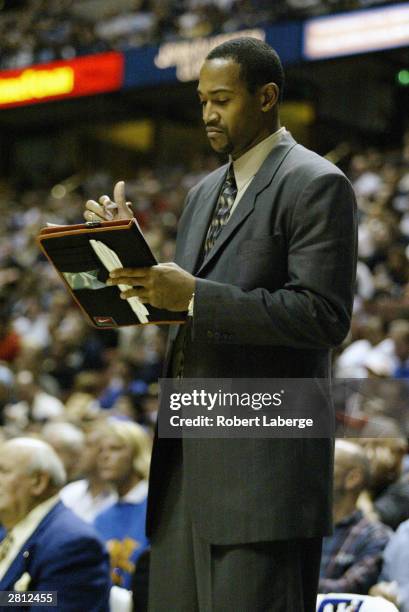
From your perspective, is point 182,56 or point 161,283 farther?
point 182,56

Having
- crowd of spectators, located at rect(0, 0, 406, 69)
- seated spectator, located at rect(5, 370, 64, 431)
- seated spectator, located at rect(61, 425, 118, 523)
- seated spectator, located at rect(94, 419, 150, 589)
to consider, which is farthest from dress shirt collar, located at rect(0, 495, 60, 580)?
crowd of spectators, located at rect(0, 0, 406, 69)

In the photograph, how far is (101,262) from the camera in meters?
1.75

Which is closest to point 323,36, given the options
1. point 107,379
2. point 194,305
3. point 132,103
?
point 132,103

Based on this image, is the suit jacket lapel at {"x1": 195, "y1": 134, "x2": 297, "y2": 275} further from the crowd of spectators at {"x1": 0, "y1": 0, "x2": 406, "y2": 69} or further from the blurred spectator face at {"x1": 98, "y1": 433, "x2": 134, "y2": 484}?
the crowd of spectators at {"x1": 0, "y1": 0, "x2": 406, "y2": 69}

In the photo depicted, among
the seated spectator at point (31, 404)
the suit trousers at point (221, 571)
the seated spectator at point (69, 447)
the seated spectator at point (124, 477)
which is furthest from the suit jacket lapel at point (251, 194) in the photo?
the seated spectator at point (31, 404)

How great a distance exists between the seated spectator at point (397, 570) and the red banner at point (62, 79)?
1177 cm

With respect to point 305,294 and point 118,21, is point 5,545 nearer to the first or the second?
point 305,294

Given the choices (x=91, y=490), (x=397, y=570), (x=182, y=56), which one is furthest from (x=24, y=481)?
(x=182, y=56)

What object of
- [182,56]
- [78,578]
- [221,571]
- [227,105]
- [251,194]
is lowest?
[221,571]

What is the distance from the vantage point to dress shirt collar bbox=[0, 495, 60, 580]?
3066 millimetres

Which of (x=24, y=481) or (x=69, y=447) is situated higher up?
(x=69, y=447)

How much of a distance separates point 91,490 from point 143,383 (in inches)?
129

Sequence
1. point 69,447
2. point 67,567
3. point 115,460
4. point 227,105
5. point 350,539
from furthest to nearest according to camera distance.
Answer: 1. point 69,447
2. point 115,460
3. point 350,539
4. point 67,567
5. point 227,105

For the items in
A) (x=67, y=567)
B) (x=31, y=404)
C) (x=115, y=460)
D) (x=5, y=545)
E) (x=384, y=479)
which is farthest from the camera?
(x=31, y=404)
